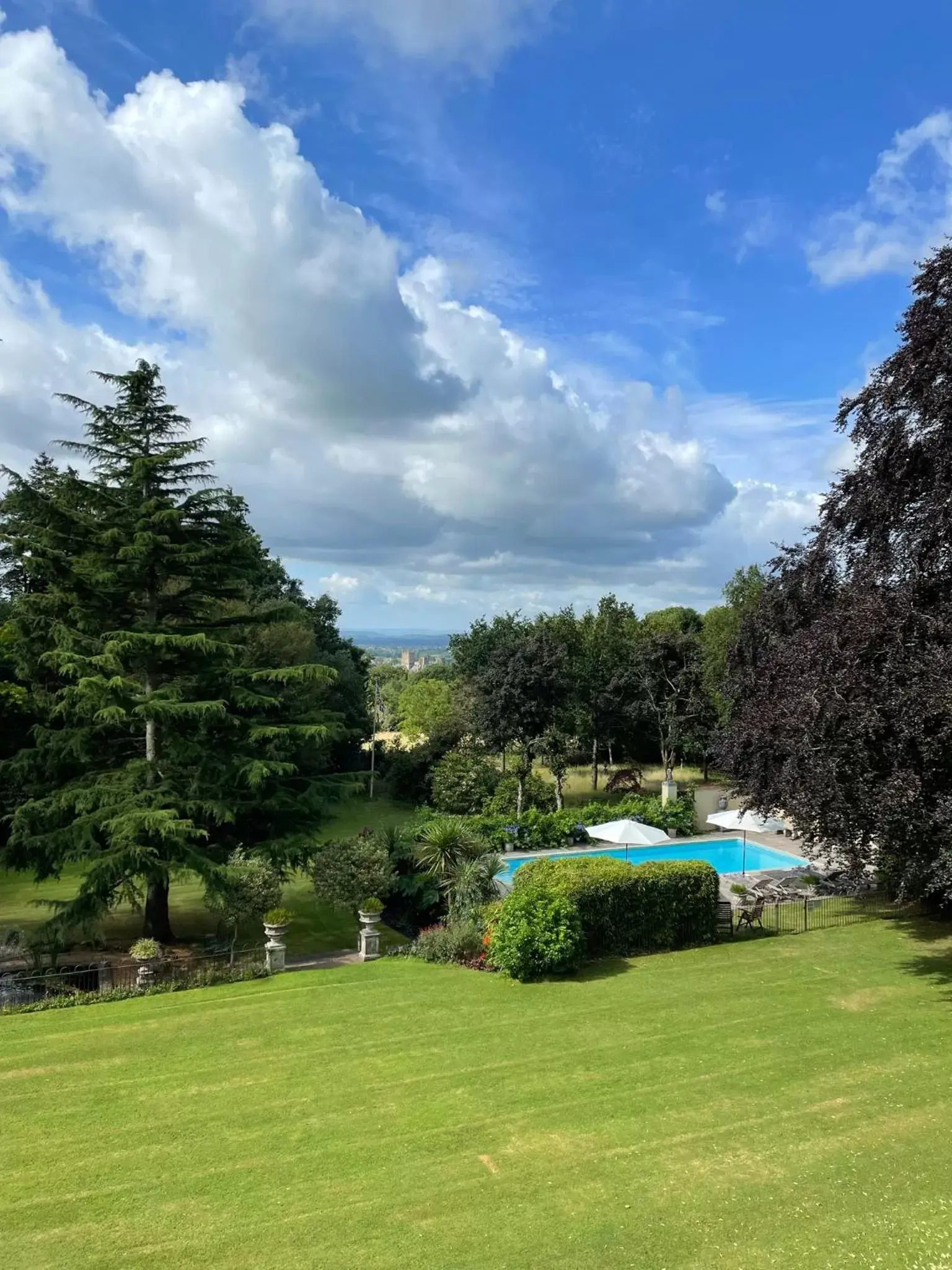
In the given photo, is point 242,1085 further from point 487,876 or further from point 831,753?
point 831,753

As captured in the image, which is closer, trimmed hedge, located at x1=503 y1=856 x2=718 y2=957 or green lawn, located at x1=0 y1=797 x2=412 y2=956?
trimmed hedge, located at x1=503 y1=856 x2=718 y2=957

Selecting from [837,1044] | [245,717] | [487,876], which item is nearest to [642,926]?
[487,876]

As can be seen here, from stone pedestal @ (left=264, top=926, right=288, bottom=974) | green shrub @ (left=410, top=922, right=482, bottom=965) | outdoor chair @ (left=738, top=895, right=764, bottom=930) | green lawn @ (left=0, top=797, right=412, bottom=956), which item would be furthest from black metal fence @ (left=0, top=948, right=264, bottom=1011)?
outdoor chair @ (left=738, top=895, right=764, bottom=930)

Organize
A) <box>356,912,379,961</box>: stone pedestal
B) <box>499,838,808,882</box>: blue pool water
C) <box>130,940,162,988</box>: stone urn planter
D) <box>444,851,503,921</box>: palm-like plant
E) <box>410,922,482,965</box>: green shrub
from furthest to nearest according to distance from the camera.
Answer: <box>499,838,808,882</box>: blue pool water → <box>444,851,503,921</box>: palm-like plant → <box>356,912,379,961</box>: stone pedestal → <box>410,922,482,965</box>: green shrub → <box>130,940,162,988</box>: stone urn planter

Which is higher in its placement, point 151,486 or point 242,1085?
point 151,486

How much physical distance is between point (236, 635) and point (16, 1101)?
35.1 ft

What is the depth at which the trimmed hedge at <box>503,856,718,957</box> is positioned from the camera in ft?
47.0

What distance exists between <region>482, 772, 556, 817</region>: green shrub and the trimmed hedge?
13.1 metres

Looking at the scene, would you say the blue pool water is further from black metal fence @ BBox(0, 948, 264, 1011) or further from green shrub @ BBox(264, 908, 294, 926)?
black metal fence @ BBox(0, 948, 264, 1011)

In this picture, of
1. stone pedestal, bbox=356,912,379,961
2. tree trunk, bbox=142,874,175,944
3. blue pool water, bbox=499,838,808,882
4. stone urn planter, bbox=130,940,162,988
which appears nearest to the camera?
stone urn planter, bbox=130,940,162,988

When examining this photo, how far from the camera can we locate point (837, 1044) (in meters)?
10.4

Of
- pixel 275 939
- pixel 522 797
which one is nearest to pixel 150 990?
pixel 275 939

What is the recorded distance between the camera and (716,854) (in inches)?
1028

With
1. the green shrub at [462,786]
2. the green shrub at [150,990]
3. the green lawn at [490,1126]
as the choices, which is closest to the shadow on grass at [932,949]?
the green lawn at [490,1126]
